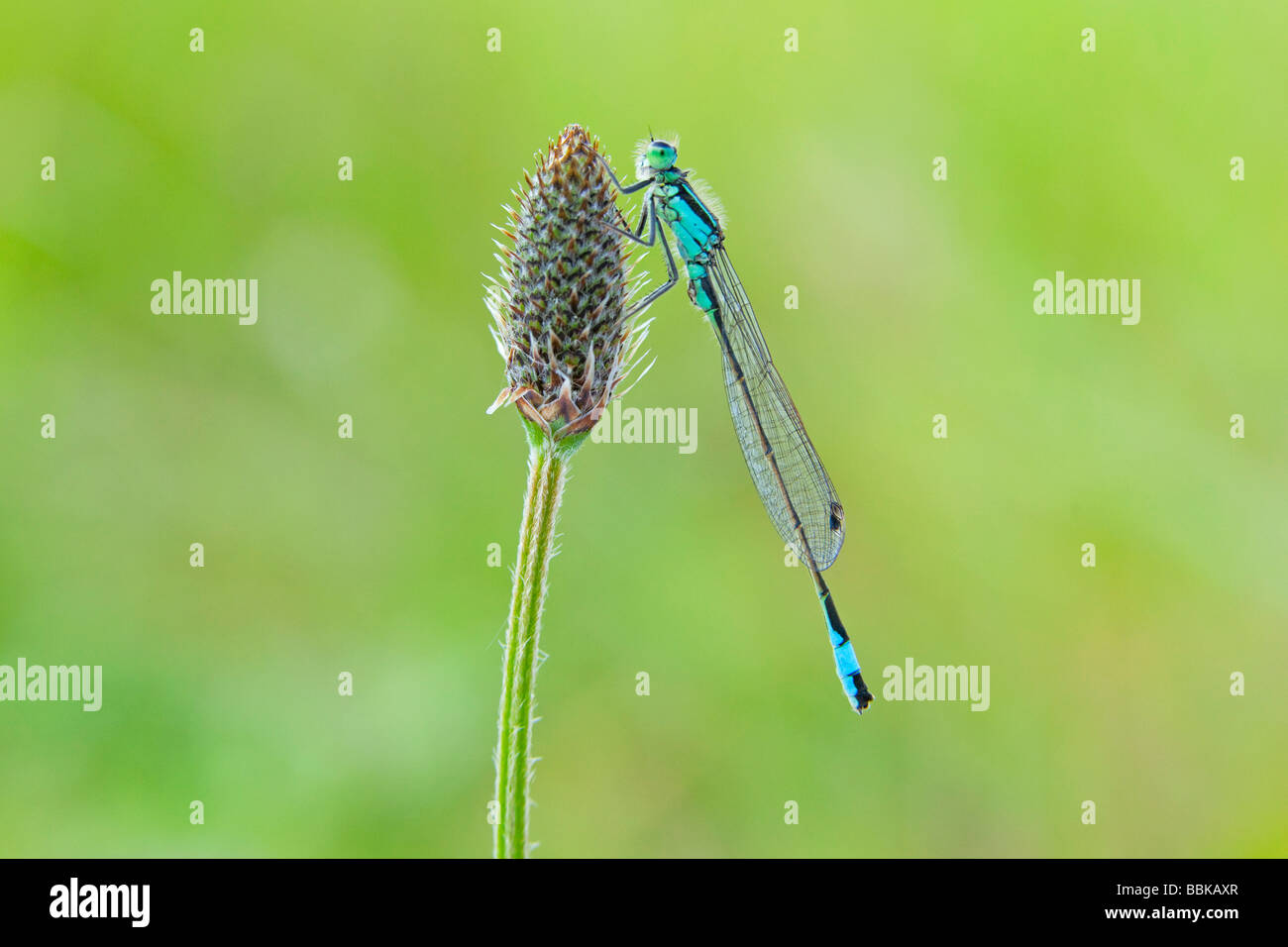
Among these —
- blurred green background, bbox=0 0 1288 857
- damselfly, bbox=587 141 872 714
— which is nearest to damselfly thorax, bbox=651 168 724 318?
damselfly, bbox=587 141 872 714

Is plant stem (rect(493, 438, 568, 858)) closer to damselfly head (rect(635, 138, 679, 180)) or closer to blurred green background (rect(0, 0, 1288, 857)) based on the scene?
damselfly head (rect(635, 138, 679, 180))

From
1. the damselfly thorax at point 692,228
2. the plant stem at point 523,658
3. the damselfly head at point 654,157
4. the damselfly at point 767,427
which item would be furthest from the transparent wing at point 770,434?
the plant stem at point 523,658

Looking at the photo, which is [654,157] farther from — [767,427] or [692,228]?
[767,427]

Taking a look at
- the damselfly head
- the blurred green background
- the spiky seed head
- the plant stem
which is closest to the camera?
the plant stem

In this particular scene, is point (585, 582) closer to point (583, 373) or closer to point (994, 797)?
point (994, 797)

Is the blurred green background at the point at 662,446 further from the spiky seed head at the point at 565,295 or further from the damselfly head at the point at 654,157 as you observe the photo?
the spiky seed head at the point at 565,295

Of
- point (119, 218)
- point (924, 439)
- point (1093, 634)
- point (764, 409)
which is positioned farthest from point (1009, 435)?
point (119, 218)

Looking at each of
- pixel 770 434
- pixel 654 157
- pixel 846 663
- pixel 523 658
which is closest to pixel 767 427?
pixel 770 434
